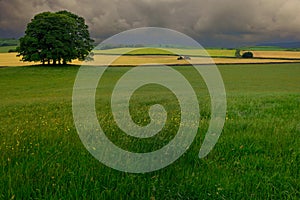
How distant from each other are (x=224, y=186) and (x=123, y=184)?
4.20ft

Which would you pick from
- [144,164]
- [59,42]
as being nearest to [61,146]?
[144,164]

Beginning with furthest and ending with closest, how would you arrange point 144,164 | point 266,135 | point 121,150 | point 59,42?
point 59,42 → point 266,135 → point 121,150 → point 144,164

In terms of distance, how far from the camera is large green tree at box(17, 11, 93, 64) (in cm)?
6112

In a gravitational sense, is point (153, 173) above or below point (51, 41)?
below

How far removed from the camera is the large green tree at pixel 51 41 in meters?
61.1

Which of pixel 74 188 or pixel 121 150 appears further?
pixel 121 150

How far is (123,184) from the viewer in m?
3.34

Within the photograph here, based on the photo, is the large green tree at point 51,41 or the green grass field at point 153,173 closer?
the green grass field at point 153,173

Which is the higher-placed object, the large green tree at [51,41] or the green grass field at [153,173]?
the large green tree at [51,41]

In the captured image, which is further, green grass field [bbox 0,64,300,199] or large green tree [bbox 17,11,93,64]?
large green tree [bbox 17,11,93,64]

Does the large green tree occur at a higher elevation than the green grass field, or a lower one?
higher

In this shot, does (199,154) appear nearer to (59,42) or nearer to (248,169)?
(248,169)

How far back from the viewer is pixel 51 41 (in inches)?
2389

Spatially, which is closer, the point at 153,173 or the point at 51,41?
the point at 153,173
